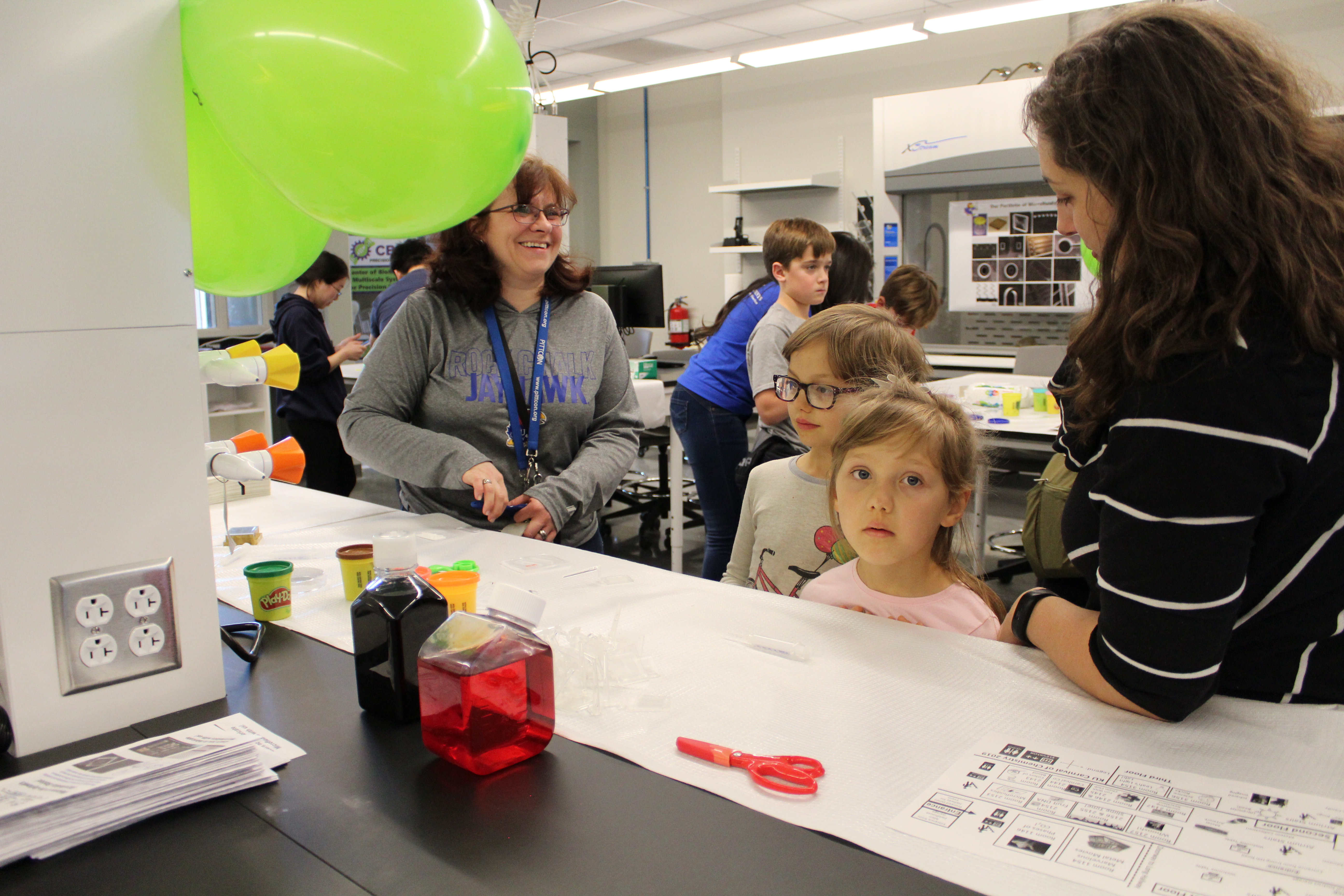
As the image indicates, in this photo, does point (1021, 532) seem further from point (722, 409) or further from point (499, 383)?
point (499, 383)

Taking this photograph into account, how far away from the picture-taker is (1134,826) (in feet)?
2.40

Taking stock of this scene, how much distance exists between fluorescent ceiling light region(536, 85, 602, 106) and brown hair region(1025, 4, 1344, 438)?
18.6ft

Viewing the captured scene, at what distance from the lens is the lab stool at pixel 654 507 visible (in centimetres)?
459

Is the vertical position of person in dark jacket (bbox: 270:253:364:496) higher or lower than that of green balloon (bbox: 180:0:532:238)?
lower

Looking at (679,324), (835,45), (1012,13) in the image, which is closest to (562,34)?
(835,45)

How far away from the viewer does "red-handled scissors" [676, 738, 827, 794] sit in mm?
795

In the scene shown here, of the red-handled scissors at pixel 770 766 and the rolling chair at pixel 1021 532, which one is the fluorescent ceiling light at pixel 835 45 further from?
the red-handled scissors at pixel 770 766

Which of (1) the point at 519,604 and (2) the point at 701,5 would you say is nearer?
(1) the point at 519,604

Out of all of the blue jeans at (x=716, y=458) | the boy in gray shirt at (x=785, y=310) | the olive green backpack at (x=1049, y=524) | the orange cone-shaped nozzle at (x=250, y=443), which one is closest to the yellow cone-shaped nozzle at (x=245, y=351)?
the orange cone-shaped nozzle at (x=250, y=443)

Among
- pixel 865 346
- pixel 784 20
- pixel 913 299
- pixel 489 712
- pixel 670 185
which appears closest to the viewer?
pixel 489 712

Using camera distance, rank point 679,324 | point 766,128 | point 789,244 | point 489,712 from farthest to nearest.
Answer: point 679,324
point 766,128
point 789,244
point 489,712

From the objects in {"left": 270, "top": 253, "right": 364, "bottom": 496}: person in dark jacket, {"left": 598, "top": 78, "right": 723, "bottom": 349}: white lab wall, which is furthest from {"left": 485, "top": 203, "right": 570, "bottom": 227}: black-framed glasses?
{"left": 598, "top": 78, "right": 723, "bottom": 349}: white lab wall

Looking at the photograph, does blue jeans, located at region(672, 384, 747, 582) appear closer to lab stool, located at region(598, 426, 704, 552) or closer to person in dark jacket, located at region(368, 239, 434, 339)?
person in dark jacket, located at region(368, 239, 434, 339)

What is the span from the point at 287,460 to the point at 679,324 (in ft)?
22.5
